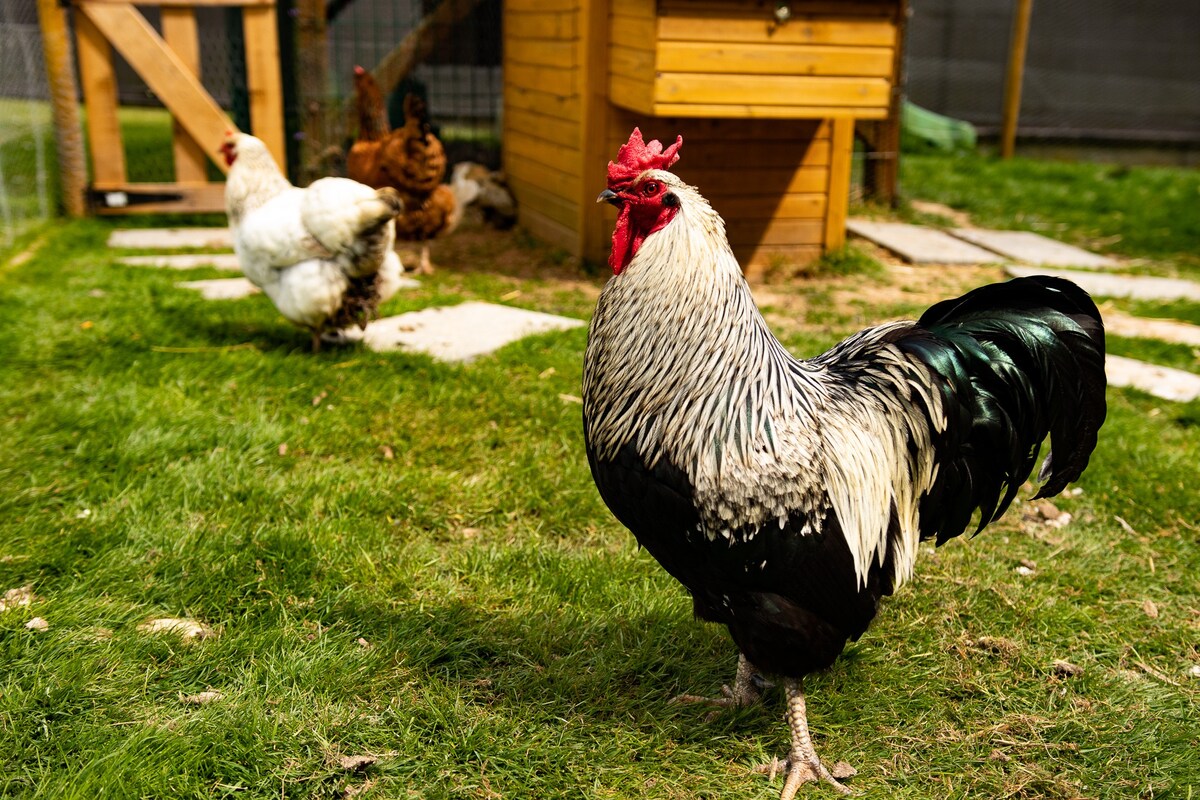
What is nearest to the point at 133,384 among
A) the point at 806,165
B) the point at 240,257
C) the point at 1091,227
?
the point at 240,257

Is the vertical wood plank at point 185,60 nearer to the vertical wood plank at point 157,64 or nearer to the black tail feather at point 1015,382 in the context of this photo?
the vertical wood plank at point 157,64

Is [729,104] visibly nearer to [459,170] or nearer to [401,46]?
[459,170]

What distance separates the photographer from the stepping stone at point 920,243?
7.43 m

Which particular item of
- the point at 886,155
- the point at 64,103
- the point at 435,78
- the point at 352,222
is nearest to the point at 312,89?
the point at 435,78

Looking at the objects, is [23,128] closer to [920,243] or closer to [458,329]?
[458,329]

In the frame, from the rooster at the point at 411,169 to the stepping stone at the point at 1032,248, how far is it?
14.1 feet

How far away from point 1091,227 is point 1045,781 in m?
7.48

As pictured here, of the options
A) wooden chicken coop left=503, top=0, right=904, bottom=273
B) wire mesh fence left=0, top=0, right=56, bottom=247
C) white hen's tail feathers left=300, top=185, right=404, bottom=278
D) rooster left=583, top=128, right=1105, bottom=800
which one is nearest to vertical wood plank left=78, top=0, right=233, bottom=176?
wire mesh fence left=0, top=0, right=56, bottom=247

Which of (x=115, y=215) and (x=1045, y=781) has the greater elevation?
(x=115, y=215)

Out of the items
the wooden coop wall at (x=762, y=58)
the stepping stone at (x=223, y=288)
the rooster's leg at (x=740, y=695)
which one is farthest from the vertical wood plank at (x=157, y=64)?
the rooster's leg at (x=740, y=695)

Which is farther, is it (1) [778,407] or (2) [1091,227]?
(2) [1091,227]

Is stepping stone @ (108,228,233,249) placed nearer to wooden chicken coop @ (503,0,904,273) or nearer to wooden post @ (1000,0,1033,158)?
wooden chicken coop @ (503,0,904,273)

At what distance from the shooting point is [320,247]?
193 inches

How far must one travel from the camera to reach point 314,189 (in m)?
4.90
